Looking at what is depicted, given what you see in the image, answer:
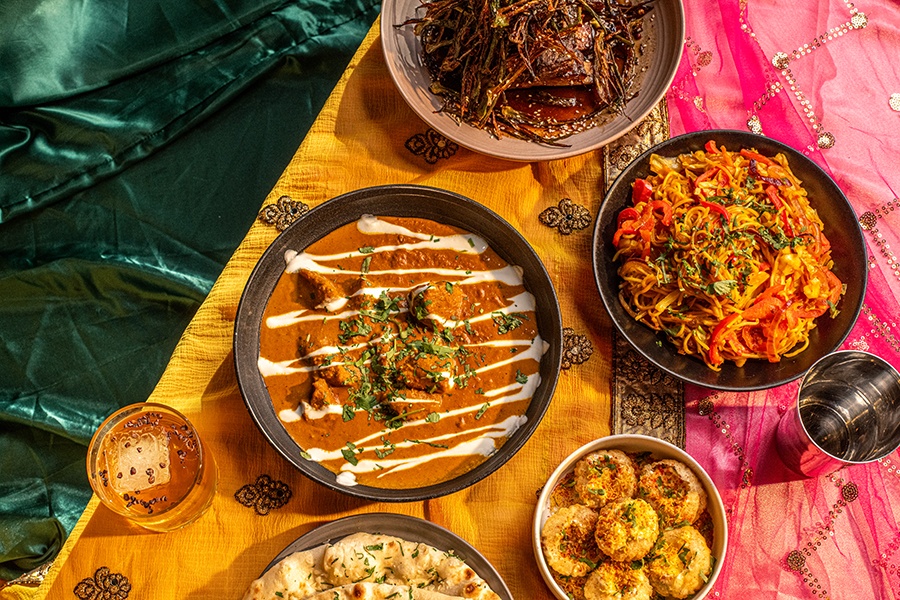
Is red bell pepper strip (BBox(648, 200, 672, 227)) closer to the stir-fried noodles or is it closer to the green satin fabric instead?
the stir-fried noodles

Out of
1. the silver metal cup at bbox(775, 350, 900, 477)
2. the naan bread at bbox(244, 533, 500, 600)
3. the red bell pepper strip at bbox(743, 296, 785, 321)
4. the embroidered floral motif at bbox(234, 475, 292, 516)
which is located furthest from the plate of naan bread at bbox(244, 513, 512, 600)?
the red bell pepper strip at bbox(743, 296, 785, 321)

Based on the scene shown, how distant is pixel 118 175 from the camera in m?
4.42

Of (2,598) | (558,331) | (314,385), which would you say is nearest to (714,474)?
(558,331)

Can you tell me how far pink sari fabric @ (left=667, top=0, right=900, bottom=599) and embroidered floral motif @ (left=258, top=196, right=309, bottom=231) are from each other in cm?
195

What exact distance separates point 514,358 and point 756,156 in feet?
4.97

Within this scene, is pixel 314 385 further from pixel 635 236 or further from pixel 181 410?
pixel 635 236

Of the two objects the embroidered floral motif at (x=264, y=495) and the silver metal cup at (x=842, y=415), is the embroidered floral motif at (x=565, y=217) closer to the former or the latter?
the silver metal cup at (x=842, y=415)

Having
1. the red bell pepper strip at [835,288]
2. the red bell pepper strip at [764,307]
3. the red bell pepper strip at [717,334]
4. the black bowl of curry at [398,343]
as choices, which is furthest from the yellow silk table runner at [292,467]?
the red bell pepper strip at [835,288]

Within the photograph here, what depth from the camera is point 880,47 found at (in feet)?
13.7

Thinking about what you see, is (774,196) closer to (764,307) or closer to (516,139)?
(764,307)

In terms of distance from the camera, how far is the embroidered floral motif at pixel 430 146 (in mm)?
3889

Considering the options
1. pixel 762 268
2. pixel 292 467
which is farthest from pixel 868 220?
pixel 292 467

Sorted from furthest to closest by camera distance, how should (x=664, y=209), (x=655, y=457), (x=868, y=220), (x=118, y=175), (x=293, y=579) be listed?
(x=118, y=175) → (x=868, y=220) → (x=664, y=209) → (x=655, y=457) → (x=293, y=579)

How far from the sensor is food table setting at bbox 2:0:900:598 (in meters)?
3.46
